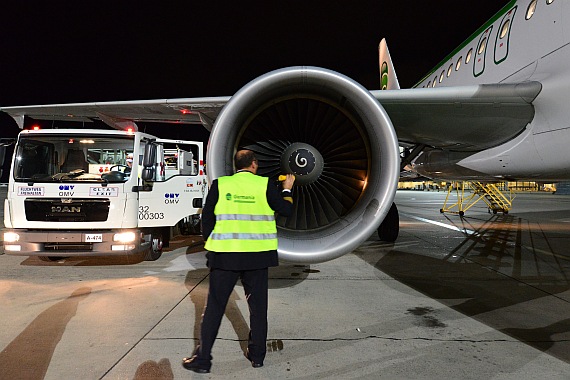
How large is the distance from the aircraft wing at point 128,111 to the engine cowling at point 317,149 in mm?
888

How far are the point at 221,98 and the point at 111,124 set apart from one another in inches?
117

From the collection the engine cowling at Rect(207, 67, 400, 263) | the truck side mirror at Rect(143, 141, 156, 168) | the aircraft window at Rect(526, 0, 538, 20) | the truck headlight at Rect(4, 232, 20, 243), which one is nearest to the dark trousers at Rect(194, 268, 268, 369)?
the engine cowling at Rect(207, 67, 400, 263)

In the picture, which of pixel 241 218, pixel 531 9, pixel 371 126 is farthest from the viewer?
pixel 531 9

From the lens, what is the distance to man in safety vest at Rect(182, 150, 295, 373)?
8.10 ft

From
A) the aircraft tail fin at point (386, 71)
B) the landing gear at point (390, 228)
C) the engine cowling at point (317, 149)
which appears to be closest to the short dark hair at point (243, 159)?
the engine cowling at point (317, 149)

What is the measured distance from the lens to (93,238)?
16.4 feet

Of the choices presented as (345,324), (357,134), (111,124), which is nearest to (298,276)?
(345,324)

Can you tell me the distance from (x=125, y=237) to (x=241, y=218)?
3.23m

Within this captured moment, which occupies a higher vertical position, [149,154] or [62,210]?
[149,154]

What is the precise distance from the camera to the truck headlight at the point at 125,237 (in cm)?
511

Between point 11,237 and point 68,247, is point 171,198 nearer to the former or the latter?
point 68,247

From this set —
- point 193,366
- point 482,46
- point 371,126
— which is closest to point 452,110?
point 371,126

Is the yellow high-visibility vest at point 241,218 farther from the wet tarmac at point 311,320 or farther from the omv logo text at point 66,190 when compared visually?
the omv logo text at point 66,190

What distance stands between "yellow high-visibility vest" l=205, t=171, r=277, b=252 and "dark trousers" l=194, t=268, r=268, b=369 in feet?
0.58
